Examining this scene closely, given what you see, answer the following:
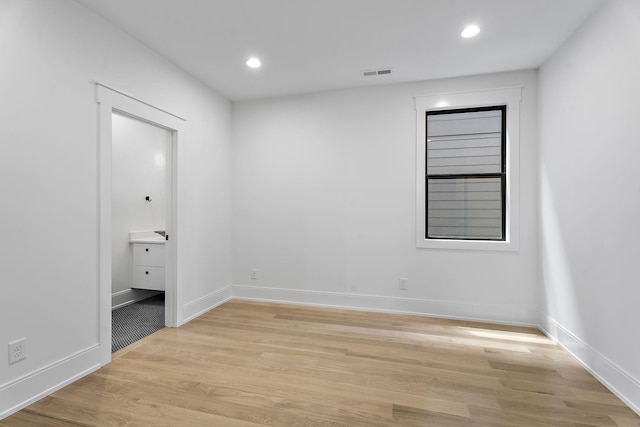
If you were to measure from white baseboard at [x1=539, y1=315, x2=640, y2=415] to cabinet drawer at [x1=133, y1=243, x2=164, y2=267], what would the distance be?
4344mm

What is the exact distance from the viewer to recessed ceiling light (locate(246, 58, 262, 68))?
3.09m

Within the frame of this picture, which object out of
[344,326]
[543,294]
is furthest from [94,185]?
[543,294]

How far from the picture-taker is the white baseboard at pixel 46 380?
1.82m

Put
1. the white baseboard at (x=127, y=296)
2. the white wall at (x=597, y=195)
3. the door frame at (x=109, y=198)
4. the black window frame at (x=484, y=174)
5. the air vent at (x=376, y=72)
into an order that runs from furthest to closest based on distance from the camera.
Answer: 1. the white baseboard at (x=127, y=296)
2. the black window frame at (x=484, y=174)
3. the air vent at (x=376, y=72)
4. the door frame at (x=109, y=198)
5. the white wall at (x=597, y=195)

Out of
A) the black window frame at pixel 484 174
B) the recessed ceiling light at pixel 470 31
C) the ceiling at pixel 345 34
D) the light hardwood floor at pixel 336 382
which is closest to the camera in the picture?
the light hardwood floor at pixel 336 382

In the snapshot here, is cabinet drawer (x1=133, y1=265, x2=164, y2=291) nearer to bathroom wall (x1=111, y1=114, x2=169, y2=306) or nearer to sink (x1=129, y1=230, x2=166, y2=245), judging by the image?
bathroom wall (x1=111, y1=114, x2=169, y2=306)

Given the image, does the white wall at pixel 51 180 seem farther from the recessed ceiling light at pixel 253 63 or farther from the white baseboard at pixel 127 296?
the white baseboard at pixel 127 296

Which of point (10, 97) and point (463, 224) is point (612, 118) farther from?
point (10, 97)

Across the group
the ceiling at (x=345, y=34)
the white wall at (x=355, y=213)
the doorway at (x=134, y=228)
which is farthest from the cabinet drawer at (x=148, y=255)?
the ceiling at (x=345, y=34)

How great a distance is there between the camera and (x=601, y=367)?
2.21 metres

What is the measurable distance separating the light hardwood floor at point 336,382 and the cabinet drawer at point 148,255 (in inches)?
43.7

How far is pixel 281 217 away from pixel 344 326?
1583 mm

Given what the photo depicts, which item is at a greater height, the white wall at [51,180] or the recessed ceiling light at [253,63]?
the recessed ceiling light at [253,63]

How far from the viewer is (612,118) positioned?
2135 mm
